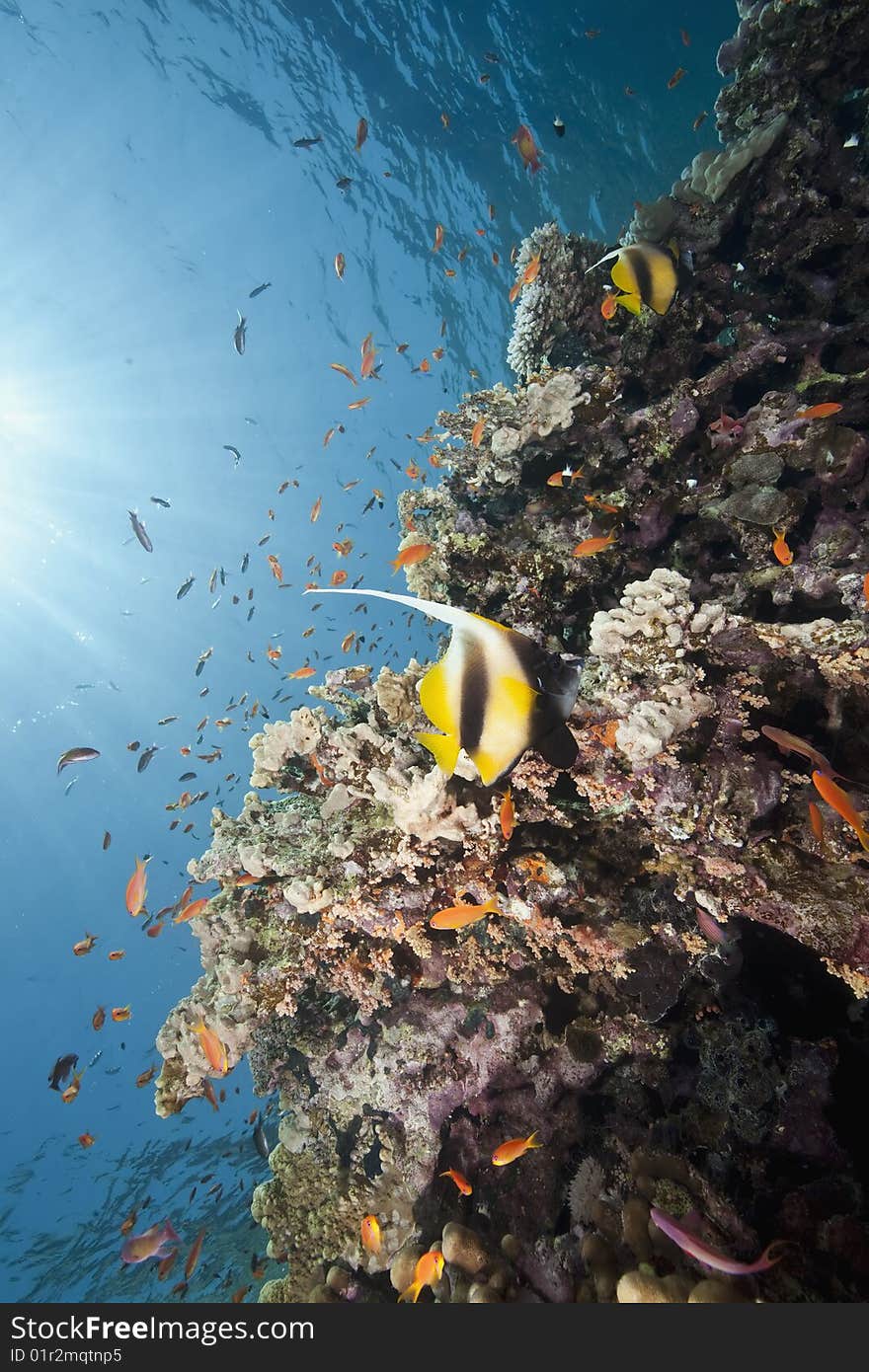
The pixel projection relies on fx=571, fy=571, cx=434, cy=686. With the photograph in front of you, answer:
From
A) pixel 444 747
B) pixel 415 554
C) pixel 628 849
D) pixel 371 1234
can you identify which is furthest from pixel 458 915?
pixel 415 554

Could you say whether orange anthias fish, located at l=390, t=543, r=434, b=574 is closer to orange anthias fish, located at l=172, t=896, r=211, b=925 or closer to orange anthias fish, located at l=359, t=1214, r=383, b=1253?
orange anthias fish, located at l=172, t=896, r=211, b=925

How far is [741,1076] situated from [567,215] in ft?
111

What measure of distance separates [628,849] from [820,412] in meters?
3.82

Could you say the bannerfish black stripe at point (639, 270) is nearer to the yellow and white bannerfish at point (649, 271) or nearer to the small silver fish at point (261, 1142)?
the yellow and white bannerfish at point (649, 271)

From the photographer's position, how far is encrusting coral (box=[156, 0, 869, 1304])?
3117 millimetres

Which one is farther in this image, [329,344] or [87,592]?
[87,592]

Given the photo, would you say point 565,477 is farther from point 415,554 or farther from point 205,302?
point 205,302

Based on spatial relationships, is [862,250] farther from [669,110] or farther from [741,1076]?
[669,110]

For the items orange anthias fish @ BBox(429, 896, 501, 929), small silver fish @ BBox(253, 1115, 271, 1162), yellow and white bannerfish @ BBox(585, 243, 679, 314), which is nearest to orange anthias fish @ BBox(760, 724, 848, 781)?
orange anthias fish @ BBox(429, 896, 501, 929)

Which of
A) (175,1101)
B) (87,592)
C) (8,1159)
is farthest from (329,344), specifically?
(8,1159)

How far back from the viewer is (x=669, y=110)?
22.8 meters

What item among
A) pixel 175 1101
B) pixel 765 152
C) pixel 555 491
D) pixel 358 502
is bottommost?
pixel 175 1101

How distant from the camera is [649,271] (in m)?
3.54

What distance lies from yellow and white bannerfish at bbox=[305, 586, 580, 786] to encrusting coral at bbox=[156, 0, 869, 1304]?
183 centimetres
